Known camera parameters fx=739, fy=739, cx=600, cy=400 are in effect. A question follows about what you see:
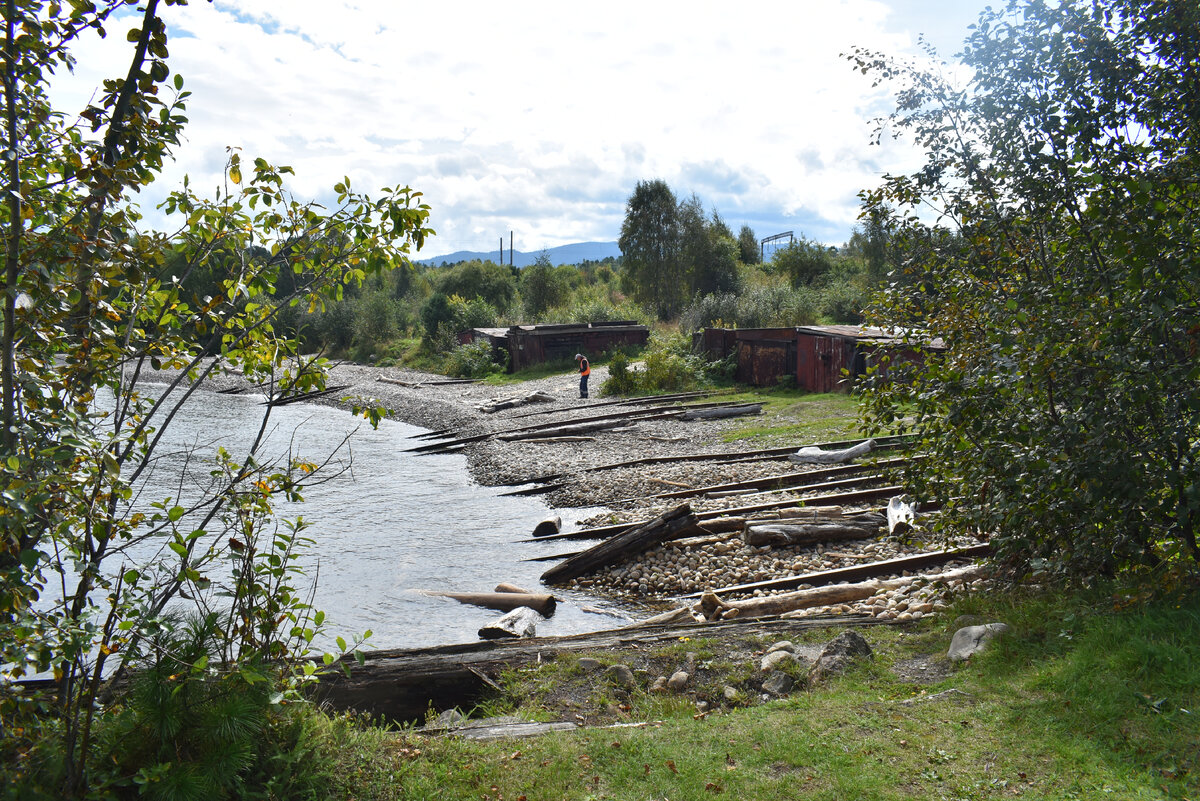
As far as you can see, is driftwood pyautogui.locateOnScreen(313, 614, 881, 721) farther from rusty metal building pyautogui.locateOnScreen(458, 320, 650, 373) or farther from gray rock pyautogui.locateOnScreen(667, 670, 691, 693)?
rusty metal building pyautogui.locateOnScreen(458, 320, 650, 373)

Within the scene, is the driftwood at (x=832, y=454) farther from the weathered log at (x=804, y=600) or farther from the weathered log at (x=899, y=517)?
the weathered log at (x=804, y=600)

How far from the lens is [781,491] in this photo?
1422cm

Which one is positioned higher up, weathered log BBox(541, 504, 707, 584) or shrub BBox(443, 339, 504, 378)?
shrub BBox(443, 339, 504, 378)

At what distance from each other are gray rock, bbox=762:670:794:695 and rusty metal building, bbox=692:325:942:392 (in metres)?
16.8

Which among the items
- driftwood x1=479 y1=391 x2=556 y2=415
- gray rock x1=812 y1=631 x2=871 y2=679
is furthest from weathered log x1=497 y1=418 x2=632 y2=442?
gray rock x1=812 y1=631 x2=871 y2=679

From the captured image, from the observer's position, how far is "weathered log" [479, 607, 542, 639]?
8.55m

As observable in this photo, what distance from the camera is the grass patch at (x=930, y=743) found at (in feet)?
14.1

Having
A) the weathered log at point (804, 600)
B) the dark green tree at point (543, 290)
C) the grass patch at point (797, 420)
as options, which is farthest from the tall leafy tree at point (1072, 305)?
the dark green tree at point (543, 290)

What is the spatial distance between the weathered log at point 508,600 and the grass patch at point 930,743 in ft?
13.8

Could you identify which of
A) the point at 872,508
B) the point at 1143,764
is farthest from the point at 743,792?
the point at 872,508

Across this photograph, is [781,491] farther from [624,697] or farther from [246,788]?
[246,788]

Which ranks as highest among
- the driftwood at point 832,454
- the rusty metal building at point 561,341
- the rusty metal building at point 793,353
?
the rusty metal building at point 561,341

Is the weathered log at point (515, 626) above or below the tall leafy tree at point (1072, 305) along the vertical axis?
below

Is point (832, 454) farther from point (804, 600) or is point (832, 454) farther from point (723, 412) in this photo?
point (723, 412)
